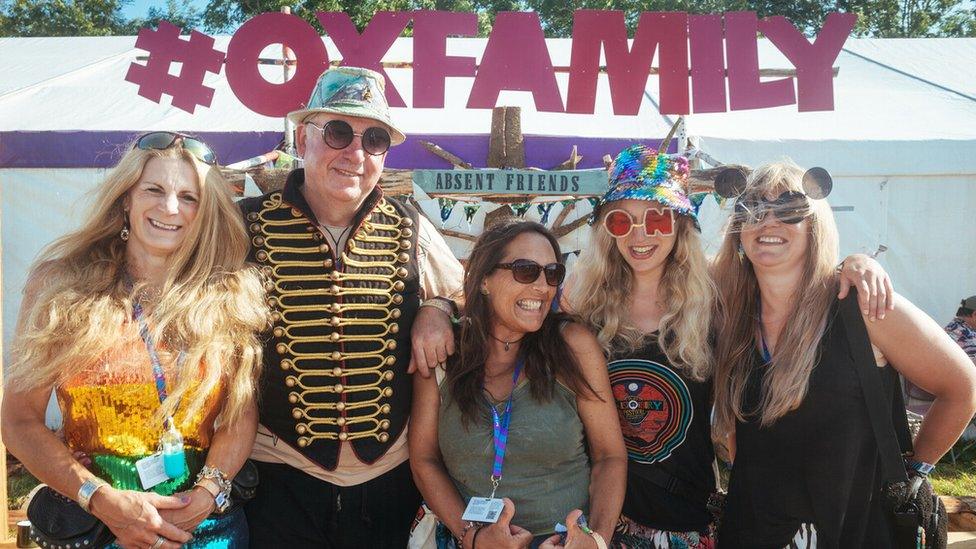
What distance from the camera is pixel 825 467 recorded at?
2270mm

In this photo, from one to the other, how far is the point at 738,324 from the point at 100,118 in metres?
6.78

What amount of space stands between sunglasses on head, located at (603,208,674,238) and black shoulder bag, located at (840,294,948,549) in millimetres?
664

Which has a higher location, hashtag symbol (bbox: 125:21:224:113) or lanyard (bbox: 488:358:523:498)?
hashtag symbol (bbox: 125:21:224:113)

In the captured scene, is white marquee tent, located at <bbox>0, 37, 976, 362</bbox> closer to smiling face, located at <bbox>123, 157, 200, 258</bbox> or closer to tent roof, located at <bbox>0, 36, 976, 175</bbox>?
tent roof, located at <bbox>0, 36, 976, 175</bbox>

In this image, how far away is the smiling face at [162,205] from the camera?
230 centimetres

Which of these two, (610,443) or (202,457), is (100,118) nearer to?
(202,457)

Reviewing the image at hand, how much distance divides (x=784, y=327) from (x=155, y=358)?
195cm

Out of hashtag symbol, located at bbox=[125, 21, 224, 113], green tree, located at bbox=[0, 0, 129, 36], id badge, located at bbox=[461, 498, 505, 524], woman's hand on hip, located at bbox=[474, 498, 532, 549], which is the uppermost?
green tree, located at bbox=[0, 0, 129, 36]

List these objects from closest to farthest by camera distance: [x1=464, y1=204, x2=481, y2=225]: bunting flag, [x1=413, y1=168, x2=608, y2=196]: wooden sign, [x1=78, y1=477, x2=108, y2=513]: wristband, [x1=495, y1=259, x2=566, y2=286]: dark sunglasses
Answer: [x1=78, y1=477, x2=108, y2=513]: wristband
[x1=495, y1=259, x2=566, y2=286]: dark sunglasses
[x1=413, y1=168, x2=608, y2=196]: wooden sign
[x1=464, y1=204, x2=481, y2=225]: bunting flag

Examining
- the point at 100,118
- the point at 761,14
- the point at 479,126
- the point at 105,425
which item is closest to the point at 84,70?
the point at 100,118

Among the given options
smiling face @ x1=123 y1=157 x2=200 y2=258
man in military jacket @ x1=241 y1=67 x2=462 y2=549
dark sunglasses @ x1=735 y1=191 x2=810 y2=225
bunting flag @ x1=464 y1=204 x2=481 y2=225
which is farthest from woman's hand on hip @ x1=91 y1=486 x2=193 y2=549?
bunting flag @ x1=464 y1=204 x2=481 y2=225

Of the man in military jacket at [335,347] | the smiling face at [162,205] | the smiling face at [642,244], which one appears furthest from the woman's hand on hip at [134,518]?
the smiling face at [642,244]

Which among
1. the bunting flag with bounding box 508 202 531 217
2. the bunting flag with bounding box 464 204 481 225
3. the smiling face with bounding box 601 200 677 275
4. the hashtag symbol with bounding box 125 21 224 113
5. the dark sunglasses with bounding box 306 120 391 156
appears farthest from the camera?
the bunting flag with bounding box 508 202 531 217

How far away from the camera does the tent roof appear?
6.79 metres
